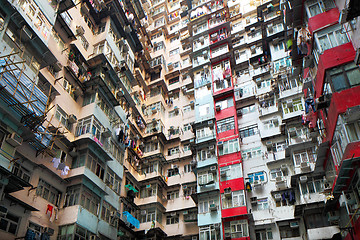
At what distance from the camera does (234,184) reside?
1030 inches

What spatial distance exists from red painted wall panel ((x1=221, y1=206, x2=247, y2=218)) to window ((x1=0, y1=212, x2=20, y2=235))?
15.7 m

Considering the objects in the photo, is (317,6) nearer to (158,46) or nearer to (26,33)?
(26,33)

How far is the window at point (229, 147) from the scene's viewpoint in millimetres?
28109

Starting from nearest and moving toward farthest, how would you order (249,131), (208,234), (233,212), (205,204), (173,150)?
(233,212) < (208,234) < (205,204) < (249,131) < (173,150)

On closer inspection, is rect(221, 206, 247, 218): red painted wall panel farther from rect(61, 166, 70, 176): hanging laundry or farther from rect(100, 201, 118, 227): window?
rect(61, 166, 70, 176): hanging laundry

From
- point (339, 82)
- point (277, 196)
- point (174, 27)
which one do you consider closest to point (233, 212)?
point (277, 196)

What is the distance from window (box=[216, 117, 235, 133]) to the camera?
97.1 ft

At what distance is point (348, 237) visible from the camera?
16.4 meters

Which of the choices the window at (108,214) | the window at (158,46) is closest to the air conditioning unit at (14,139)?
the window at (108,214)

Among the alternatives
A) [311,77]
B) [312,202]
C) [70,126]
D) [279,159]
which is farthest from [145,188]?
[311,77]

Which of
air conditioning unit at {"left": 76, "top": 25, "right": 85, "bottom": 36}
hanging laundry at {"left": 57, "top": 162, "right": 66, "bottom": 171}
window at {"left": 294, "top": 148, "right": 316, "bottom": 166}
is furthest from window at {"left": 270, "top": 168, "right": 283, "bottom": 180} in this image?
air conditioning unit at {"left": 76, "top": 25, "right": 85, "bottom": 36}

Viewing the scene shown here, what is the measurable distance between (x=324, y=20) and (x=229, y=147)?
45.6ft

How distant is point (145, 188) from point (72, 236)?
12.9 meters

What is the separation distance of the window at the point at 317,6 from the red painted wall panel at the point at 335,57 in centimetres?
379
